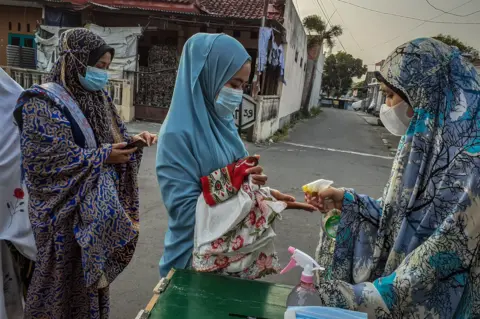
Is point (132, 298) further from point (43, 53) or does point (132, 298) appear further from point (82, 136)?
point (43, 53)

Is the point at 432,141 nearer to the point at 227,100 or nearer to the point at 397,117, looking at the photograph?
the point at 397,117

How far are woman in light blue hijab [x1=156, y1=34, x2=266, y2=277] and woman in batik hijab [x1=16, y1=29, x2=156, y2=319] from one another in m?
0.39

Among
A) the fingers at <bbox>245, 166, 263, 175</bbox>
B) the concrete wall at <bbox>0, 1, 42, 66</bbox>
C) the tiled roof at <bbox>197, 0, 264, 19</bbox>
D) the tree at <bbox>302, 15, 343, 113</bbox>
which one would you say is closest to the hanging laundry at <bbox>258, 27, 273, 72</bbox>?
the tiled roof at <bbox>197, 0, 264, 19</bbox>

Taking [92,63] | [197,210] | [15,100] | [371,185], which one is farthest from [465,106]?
[371,185]

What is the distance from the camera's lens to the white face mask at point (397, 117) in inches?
48.5

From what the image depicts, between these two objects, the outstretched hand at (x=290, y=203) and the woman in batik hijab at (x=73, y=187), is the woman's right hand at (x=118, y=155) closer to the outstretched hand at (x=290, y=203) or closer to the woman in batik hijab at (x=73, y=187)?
the woman in batik hijab at (x=73, y=187)

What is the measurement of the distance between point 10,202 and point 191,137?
3.41ft

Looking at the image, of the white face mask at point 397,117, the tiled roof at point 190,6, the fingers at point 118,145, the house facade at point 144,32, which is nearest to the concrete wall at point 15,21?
the house facade at point 144,32

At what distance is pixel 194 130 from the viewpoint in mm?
1524

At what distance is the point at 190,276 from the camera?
135 cm

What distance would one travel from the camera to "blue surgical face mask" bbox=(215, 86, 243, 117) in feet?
5.24

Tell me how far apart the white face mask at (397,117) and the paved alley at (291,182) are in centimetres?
212

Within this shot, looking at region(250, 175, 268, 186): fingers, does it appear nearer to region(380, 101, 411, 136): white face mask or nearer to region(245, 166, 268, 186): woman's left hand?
region(245, 166, 268, 186): woman's left hand

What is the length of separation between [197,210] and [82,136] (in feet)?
2.56
